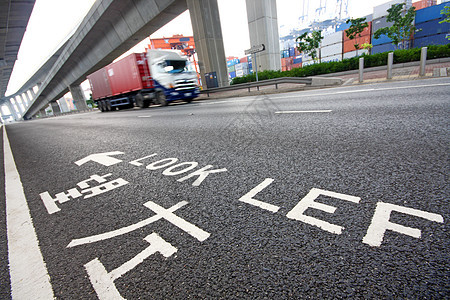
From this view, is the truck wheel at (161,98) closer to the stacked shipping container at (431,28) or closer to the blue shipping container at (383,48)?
the stacked shipping container at (431,28)

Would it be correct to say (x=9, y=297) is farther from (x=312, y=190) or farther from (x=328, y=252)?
(x=312, y=190)

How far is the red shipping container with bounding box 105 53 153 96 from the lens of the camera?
16281 millimetres

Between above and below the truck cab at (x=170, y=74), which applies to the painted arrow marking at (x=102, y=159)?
below

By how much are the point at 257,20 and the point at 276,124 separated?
68.3ft

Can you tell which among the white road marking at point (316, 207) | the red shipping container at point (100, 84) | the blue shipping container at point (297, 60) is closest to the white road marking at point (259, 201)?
the white road marking at point (316, 207)

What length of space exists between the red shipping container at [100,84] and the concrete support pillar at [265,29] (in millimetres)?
14265

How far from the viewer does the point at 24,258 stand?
160 cm

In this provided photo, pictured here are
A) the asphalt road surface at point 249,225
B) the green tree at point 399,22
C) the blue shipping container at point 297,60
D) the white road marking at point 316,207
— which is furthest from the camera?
the blue shipping container at point 297,60

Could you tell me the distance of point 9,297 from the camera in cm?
129

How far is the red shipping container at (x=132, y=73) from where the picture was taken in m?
16.3

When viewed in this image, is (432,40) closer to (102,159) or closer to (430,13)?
(430,13)

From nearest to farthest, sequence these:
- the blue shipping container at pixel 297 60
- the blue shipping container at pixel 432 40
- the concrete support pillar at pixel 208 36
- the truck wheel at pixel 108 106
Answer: the concrete support pillar at pixel 208 36
the truck wheel at pixel 108 106
the blue shipping container at pixel 432 40
the blue shipping container at pixel 297 60

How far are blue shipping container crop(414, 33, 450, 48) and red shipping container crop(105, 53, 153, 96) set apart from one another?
111 feet

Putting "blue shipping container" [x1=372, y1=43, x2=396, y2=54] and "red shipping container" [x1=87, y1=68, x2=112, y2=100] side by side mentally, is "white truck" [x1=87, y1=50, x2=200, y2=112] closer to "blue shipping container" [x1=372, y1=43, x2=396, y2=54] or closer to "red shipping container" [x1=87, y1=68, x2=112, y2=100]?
"red shipping container" [x1=87, y1=68, x2=112, y2=100]
